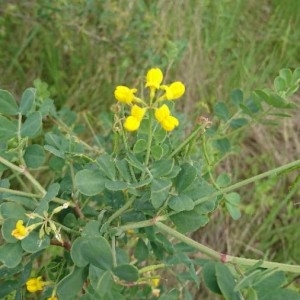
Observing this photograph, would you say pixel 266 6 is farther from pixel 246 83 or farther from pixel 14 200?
pixel 14 200

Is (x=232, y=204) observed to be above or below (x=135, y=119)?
below

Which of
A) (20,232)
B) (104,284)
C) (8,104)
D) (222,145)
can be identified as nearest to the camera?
Result: (104,284)

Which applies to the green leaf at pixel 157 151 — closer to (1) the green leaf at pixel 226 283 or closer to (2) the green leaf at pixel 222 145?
(1) the green leaf at pixel 226 283

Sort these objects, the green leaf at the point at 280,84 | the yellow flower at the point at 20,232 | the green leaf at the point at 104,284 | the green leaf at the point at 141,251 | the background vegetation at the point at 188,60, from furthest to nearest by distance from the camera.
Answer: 1. the background vegetation at the point at 188,60
2. the green leaf at the point at 280,84
3. the green leaf at the point at 141,251
4. the yellow flower at the point at 20,232
5. the green leaf at the point at 104,284

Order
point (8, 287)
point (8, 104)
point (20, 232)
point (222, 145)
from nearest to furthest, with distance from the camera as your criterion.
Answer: point (20, 232)
point (8, 104)
point (8, 287)
point (222, 145)

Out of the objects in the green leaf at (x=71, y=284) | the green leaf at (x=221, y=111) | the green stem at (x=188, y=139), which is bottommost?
the green leaf at (x=221, y=111)

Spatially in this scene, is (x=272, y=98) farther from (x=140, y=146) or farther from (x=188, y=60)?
(x=188, y=60)

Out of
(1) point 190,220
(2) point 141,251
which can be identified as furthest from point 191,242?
(2) point 141,251

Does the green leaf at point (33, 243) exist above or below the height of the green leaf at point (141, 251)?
above

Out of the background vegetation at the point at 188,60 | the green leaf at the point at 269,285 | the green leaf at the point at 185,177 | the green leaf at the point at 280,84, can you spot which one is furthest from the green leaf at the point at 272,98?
the background vegetation at the point at 188,60
